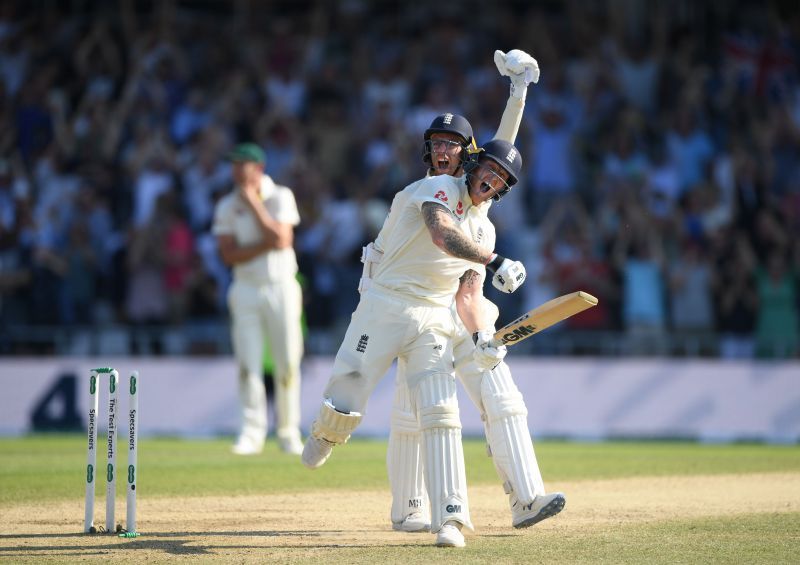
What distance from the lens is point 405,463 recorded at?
24.5 feet

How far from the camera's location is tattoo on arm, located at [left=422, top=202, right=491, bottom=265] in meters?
6.73

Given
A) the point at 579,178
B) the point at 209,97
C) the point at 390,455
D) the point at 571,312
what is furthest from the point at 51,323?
the point at 571,312

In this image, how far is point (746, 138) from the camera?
1773cm

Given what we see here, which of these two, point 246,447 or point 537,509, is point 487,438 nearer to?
point 537,509

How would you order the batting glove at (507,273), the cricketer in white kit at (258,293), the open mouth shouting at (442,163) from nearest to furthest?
the batting glove at (507,273)
the open mouth shouting at (442,163)
the cricketer in white kit at (258,293)

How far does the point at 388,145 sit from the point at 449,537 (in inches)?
442

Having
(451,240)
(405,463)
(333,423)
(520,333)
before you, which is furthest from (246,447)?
(451,240)

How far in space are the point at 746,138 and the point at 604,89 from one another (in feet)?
6.83

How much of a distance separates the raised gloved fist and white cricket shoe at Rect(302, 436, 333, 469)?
99 cm

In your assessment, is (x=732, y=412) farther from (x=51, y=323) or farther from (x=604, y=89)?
(x=51, y=323)

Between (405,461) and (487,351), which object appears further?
(405,461)

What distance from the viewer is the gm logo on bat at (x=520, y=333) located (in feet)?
22.8

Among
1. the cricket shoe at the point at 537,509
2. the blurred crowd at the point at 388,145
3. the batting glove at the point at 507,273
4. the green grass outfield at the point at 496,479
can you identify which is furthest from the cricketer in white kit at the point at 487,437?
the blurred crowd at the point at 388,145

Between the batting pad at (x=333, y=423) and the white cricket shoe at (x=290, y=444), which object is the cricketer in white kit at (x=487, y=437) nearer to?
the batting pad at (x=333, y=423)
